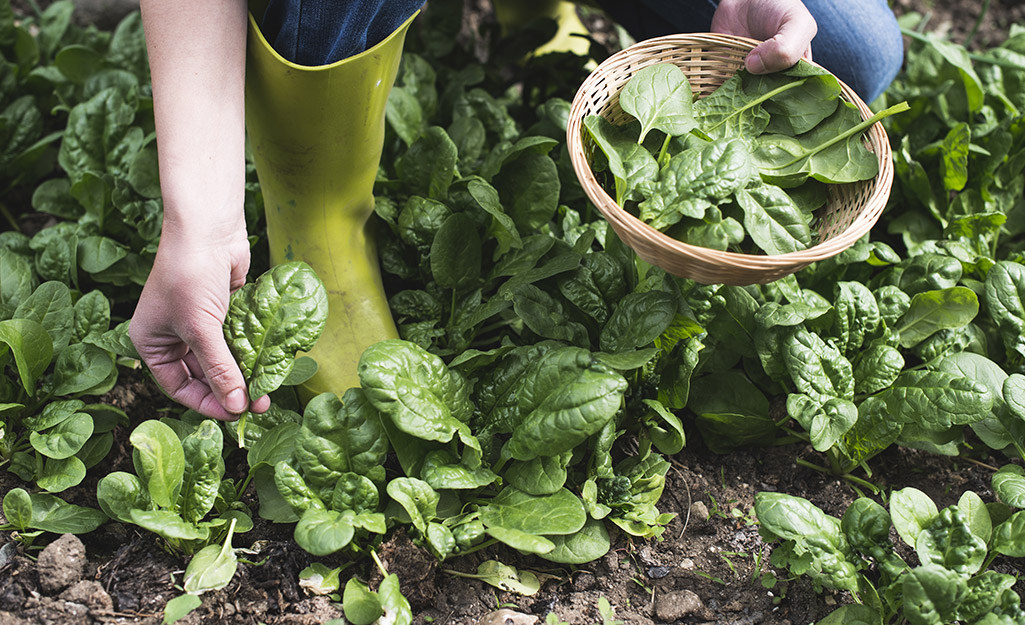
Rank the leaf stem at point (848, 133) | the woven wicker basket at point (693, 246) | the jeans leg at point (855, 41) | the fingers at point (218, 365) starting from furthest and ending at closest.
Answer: the jeans leg at point (855, 41)
the leaf stem at point (848, 133)
the fingers at point (218, 365)
the woven wicker basket at point (693, 246)

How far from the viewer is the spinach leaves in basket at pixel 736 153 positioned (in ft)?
3.92

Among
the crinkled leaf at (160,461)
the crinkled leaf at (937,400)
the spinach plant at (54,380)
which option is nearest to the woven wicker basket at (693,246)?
the crinkled leaf at (937,400)

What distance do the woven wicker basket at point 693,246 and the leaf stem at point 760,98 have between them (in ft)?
0.29

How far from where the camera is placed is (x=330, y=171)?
Answer: 147 centimetres

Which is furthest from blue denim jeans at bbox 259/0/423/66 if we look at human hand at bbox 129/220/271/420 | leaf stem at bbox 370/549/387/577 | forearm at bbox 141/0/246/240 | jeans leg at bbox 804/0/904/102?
jeans leg at bbox 804/0/904/102

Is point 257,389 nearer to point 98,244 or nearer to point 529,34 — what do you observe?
point 98,244

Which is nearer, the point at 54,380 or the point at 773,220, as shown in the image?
the point at 773,220

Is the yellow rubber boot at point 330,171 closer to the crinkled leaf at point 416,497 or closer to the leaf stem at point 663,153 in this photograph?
the crinkled leaf at point 416,497

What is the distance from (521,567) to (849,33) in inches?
50.4

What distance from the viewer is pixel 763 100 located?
1.35 meters

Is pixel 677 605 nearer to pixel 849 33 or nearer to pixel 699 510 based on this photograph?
pixel 699 510

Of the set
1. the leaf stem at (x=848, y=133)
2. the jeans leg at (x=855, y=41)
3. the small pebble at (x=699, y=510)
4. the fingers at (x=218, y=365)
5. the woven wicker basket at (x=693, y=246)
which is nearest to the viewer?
the woven wicker basket at (x=693, y=246)

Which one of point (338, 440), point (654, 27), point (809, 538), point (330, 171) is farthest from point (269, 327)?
point (654, 27)

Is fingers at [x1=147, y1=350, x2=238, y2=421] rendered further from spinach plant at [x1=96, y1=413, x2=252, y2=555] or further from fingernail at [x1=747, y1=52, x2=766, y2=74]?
fingernail at [x1=747, y1=52, x2=766, y2=74]
